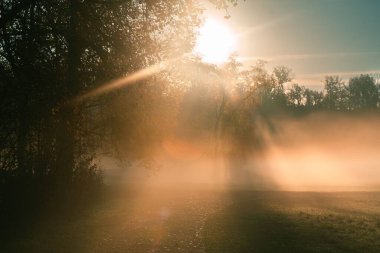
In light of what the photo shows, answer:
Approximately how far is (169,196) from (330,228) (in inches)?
456

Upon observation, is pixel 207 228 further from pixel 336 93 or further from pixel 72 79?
pixel 336 93

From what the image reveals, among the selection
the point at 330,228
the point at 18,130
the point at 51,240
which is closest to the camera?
the point at 51,240

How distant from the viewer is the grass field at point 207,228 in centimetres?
1260

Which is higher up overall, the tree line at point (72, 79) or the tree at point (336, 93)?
the tree at point (336, 93)

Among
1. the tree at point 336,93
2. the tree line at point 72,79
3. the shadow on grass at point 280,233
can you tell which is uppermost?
the tree at point 336,93

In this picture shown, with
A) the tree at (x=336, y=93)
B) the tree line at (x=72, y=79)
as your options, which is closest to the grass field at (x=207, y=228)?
the tree line at (x=72, y=79)

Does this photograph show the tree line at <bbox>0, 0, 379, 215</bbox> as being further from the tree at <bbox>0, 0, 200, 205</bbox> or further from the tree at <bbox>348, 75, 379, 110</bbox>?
the tree at <bbox>348, 75, 379, 110</bbox>

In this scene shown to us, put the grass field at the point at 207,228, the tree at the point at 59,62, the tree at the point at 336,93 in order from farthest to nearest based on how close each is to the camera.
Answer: the tree at the point at 336,93 < the tree at the point at 59,62 < the grass field at the point at 207,228

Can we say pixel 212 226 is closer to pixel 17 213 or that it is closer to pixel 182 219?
pixel 182 219

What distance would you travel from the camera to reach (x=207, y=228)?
15.3 metres

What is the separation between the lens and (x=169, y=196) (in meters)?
25.2

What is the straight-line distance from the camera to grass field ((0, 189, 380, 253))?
12602 millimetres

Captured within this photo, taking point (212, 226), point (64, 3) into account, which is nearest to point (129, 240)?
point (212, 226)

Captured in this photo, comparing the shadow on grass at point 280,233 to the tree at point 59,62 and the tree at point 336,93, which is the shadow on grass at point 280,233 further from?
the tree at point 336,93
